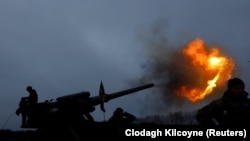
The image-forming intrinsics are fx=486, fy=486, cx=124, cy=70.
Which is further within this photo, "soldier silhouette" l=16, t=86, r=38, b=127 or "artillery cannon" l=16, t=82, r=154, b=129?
"soldier silhouette" l=16, t=86, r=38, b=127

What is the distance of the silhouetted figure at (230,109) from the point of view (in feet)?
24.5

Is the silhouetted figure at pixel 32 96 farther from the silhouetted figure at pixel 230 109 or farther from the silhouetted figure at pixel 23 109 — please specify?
the silhouetted figure at pixel 230 109

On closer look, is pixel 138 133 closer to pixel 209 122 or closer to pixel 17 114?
pixel 209 122

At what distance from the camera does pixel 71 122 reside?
13.1 metres

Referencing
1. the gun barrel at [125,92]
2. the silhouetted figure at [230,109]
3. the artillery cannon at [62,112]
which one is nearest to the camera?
the silhouetted figure at [230,109]

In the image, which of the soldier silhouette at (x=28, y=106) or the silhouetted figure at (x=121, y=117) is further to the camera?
the soldier silhouette at (x=28, y=106)

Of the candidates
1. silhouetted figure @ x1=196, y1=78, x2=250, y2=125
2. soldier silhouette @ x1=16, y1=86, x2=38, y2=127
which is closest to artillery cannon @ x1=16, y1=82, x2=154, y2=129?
soldier silhouette @ x1=16, y1=86, x2=38, y2=127

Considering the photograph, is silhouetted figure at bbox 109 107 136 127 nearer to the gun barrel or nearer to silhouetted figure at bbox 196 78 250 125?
the gun barrel

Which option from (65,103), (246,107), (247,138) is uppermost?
(65,103)

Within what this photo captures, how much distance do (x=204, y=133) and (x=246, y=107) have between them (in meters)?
0.89

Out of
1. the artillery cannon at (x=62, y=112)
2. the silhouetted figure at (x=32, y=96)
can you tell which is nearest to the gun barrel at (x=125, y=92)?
the artillery cannon at (x=62, y=112)

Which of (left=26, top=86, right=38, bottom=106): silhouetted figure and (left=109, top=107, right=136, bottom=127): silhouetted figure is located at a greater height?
(left=26, top=86, right=38, bottom=106): silhouetted figure

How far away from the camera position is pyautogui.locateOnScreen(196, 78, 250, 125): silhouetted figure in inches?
294

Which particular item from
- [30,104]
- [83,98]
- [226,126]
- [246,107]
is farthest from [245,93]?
[30,104]
